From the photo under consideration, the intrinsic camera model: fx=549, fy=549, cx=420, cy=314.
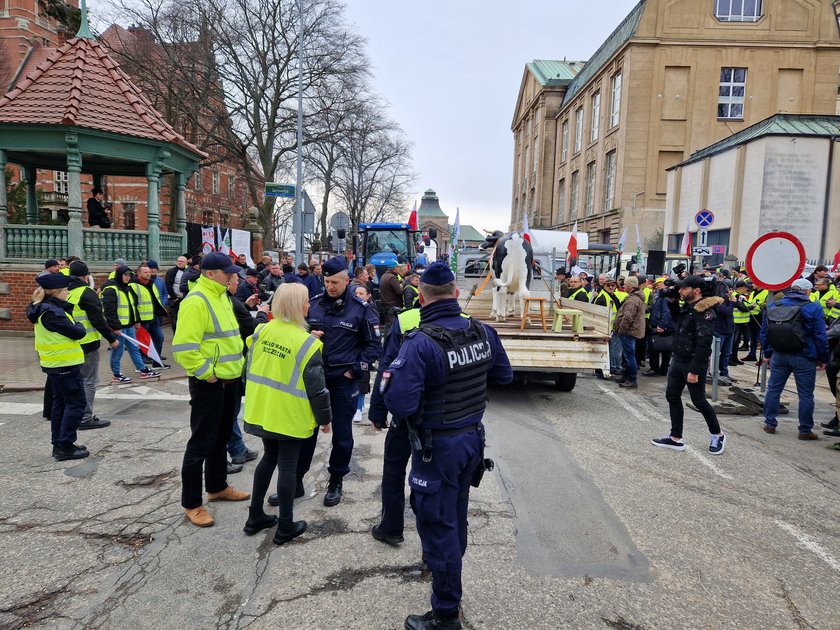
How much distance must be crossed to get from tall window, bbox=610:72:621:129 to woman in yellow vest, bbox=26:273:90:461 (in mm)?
38078

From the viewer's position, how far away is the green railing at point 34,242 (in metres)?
12.4

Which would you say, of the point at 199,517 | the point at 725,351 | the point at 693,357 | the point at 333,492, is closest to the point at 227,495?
the point at 199,517

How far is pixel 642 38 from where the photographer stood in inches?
1345

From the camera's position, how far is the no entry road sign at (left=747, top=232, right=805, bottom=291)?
7195 mm

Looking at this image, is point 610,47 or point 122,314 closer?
point 122,314

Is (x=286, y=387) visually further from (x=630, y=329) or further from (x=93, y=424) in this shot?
(x=630, y=329)

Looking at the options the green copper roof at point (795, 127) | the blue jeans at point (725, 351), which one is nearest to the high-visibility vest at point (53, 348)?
the blue jeans at point (725, 351)

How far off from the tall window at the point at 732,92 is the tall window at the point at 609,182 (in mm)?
6966

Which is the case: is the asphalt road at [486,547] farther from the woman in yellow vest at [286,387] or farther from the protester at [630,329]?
the protester at [630,329]

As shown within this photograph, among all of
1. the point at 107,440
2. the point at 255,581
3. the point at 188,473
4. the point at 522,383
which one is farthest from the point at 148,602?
the point at 522,383

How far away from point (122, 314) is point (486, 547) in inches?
276

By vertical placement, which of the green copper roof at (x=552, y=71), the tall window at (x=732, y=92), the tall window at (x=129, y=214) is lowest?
the tall window at (x=129, y=214)

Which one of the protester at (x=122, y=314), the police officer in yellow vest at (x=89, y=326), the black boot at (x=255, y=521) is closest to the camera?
the black boot at (x=255, y=521)

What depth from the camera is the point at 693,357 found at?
5.77 metres
